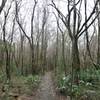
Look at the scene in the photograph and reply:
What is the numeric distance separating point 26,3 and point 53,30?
19208mm

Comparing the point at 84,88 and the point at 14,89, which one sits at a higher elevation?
the point at 84,88

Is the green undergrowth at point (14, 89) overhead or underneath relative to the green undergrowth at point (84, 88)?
underneath

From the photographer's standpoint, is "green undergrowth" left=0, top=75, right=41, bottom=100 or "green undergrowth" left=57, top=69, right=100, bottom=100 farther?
"green undergrowth" left=0, top=75, right=41, bottom=100

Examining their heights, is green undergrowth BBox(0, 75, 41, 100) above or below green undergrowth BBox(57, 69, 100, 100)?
below

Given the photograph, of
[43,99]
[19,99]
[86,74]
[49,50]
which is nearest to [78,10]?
[86,74]

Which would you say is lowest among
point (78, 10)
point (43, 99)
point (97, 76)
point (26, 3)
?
point (43, 99)

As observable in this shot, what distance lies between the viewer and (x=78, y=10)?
58.9 ft

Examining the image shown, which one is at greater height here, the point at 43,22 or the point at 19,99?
the point at 43,22

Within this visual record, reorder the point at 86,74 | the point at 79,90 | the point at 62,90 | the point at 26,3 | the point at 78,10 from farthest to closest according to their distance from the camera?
the point at 26,3, the point at 78,10, the point at 86,74, the point at 62,90, the point at 79,90

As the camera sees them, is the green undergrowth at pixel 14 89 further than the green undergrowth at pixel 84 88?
Yes

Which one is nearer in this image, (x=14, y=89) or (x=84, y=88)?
(x=84, y=88)

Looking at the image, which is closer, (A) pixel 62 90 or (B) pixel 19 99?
(B) pixel 19 99

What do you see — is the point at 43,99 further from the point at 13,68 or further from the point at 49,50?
the point at 49,50

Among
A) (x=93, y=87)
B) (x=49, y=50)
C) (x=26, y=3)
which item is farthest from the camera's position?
(x=49, y=50)
